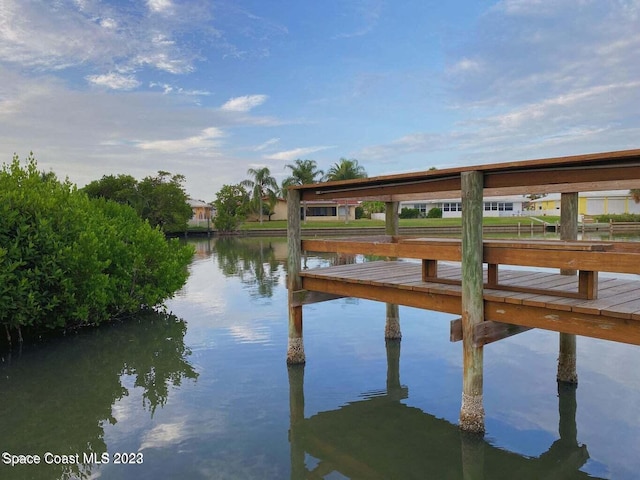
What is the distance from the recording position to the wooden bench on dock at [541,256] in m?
4.32

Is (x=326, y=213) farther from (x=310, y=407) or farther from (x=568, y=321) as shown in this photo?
(x=568, y=321)

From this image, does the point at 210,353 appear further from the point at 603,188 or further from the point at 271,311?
the point at 603,188

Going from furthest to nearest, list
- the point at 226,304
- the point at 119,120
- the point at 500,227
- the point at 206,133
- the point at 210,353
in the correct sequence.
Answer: the point at 500,227 < the point at 206,133 < the point at 119,120 < the point at 226,304 < the point at 210,353

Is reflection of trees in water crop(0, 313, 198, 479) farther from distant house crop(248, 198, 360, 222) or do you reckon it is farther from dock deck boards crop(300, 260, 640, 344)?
distant house crop(248, 198, 360, 222)

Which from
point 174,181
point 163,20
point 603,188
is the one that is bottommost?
point 603,188

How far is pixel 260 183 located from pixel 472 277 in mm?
55294

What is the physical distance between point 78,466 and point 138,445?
636 millimetres

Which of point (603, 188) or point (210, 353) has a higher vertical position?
point (603, 188)

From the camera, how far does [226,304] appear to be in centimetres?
1373

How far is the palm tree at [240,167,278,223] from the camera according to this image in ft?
193

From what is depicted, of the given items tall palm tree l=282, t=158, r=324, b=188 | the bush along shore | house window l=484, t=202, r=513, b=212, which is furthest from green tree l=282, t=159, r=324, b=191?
the bush along shore

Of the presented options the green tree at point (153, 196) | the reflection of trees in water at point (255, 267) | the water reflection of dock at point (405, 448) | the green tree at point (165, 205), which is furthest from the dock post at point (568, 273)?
the green tree at point (165, 205)

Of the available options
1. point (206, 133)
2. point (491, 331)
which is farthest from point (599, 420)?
point (206, 133)

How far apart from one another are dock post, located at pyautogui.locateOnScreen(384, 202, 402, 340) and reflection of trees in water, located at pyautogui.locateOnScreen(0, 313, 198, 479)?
154 inches
